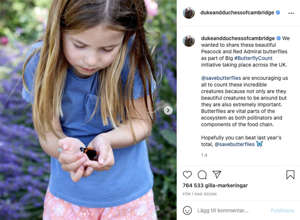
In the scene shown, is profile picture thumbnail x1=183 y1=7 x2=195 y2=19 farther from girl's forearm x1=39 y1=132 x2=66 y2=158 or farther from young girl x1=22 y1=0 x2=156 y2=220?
girl's forearm x1=39 y1=132 x2=66 y2=158

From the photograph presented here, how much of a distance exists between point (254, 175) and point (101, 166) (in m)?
0.51

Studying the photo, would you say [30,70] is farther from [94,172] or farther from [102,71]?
[94,172]

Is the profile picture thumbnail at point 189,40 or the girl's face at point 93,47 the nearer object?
the girl's face at point 93,47

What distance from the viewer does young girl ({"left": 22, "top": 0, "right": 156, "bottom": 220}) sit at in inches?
50.9

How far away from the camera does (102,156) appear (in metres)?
1.31

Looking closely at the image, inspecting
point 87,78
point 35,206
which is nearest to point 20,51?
point 35,206

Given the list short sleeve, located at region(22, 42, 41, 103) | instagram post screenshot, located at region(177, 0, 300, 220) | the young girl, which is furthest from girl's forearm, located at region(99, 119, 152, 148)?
short sleeve, located at region(22, 42, 41, 103)

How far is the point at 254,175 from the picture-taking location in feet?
4.76

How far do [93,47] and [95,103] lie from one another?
0.25m

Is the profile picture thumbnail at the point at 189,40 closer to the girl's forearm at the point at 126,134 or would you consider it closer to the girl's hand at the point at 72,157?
the girl's forearm at the point at 126,134

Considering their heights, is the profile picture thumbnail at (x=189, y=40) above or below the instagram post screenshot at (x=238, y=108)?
above

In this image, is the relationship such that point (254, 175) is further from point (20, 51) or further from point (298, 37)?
point (20, 51)

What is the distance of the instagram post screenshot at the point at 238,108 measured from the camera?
1392 millimetres

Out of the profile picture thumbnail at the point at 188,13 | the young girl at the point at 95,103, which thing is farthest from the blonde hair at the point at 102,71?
the profile picture thumbnail at the point at 188,13
